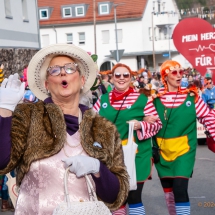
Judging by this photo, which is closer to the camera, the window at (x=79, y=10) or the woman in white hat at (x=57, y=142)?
the woman in white hat at (x=57, y=142)

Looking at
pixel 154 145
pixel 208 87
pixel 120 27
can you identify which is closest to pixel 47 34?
pixel 120 27

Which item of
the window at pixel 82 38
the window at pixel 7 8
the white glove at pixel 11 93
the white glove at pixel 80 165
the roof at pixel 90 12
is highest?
the roof at pixel 90 12

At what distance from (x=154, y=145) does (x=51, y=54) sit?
3.32 meters

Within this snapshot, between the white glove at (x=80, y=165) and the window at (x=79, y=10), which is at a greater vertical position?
the window at (x=79, y=10)

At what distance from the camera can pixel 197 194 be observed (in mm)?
8586

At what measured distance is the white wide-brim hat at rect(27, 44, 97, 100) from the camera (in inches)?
129

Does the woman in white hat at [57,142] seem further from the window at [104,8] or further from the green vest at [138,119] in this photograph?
the window at [104,8]

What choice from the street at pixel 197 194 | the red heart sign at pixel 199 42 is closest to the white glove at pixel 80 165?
the street at pixel 197 194

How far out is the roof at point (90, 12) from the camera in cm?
5941

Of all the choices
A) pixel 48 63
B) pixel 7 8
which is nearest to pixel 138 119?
pixel 48 63

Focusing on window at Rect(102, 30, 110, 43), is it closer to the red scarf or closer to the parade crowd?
the red scarf

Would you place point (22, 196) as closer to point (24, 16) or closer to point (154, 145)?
point (154, 145)

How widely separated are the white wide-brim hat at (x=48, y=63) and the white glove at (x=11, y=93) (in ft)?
0.89

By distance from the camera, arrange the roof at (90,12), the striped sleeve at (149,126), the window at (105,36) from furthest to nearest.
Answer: the window at (105,36) < the roof at (90,12) < the striped sleeve at (149,126)
